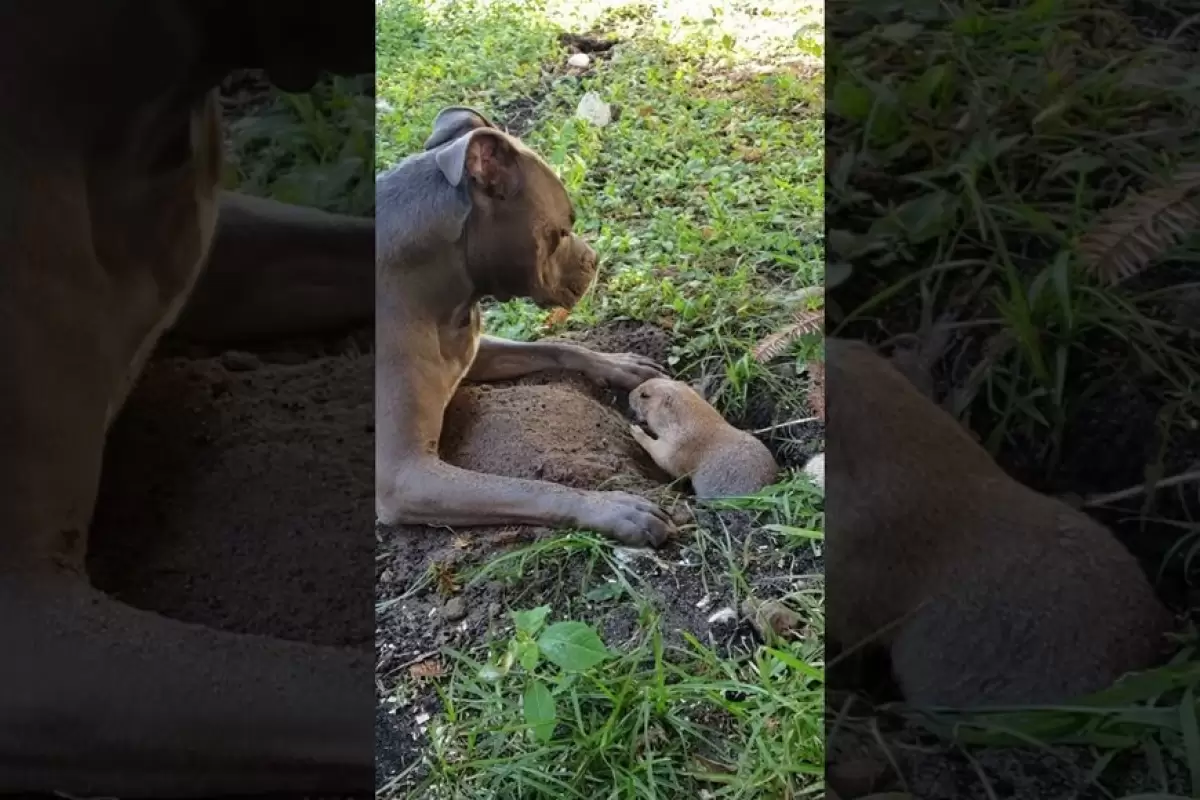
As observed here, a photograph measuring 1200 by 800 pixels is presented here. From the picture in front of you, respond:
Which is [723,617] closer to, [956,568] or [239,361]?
[956,568]

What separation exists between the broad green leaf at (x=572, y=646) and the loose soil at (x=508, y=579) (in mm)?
15

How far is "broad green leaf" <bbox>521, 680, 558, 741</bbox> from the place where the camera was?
125 centimetres

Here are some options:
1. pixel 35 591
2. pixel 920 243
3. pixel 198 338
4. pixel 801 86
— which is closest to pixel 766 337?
pixel 920 243

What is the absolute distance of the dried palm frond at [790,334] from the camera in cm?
130

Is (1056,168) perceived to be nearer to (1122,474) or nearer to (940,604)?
Answer: (1122,474)

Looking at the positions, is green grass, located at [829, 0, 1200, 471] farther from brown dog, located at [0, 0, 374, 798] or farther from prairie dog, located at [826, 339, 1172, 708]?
brown dog, located at [0, 0, 374, 798]

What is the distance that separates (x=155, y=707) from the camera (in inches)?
48.5

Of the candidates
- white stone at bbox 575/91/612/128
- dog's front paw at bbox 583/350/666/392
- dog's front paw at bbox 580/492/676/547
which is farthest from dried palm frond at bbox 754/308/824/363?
white stone at bbox 575/91/612/128

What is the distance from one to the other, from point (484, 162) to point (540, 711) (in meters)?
0.69

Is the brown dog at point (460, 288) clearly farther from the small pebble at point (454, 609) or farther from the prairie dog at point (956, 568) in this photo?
the prairie dog at point (956, 568)

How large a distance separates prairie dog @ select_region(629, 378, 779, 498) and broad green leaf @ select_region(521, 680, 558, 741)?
306 millimetres

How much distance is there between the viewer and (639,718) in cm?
124

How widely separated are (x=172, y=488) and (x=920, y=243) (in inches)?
38.9

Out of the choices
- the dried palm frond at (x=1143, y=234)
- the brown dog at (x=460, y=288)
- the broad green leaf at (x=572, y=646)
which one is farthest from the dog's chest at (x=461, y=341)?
the dried palm frond at (x=1143, y=234)
